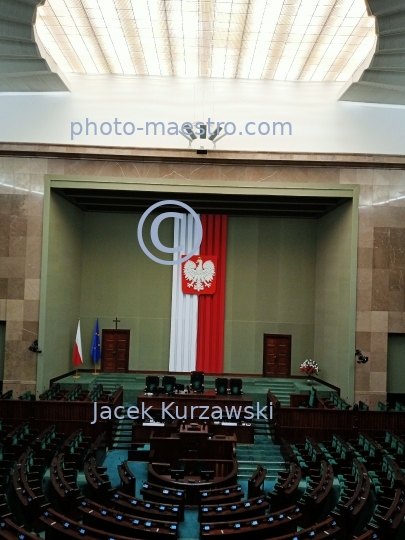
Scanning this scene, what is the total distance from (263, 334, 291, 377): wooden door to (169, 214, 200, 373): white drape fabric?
2.43m

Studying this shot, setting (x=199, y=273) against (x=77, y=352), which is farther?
(x=199, y=273)

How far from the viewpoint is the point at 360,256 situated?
57.6ft

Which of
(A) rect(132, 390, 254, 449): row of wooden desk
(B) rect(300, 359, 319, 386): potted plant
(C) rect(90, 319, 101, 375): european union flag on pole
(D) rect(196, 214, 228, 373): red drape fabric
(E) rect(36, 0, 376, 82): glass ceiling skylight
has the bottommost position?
(A) rect(132, 390, 254, 449): row of wooden desk

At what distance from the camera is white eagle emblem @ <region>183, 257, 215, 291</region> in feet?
68.9

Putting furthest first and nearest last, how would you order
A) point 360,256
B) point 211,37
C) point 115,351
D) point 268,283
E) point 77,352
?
point 268,283, point 115,351, point 77,352, point 360,256, point 211,37

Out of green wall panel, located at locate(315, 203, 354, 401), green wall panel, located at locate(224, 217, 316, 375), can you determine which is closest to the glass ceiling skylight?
green wall panel, located at locate(315, 203, 354, 401)

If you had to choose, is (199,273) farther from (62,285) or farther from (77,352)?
(77,352)

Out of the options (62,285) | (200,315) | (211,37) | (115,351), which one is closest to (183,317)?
(200,315)

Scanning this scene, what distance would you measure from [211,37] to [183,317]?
30.6 ft

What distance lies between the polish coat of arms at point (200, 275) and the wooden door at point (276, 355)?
2614mm

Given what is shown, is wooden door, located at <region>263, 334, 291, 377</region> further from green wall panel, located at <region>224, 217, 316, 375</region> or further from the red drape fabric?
the red drape fabric

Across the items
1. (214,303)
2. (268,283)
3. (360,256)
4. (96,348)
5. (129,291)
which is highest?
(360,256)

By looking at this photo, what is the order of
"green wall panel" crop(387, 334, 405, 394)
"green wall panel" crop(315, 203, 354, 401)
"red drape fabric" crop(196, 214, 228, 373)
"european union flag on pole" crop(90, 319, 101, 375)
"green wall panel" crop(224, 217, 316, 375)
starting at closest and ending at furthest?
1. "green wall panel" crop(315, 203, 354, 401)
2. "green wall panel" crop(387, 334, 405, 394)
3. "european union flag on pole" crop(90, 319, 101, 375)
4. "red drape fabric" crop(196, 214, 228, 373)
5. "green wall panel" crop(224, 217, 316, 375)

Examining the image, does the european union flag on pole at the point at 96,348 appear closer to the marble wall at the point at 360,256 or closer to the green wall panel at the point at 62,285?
the green wall panel at the point at 62,285
